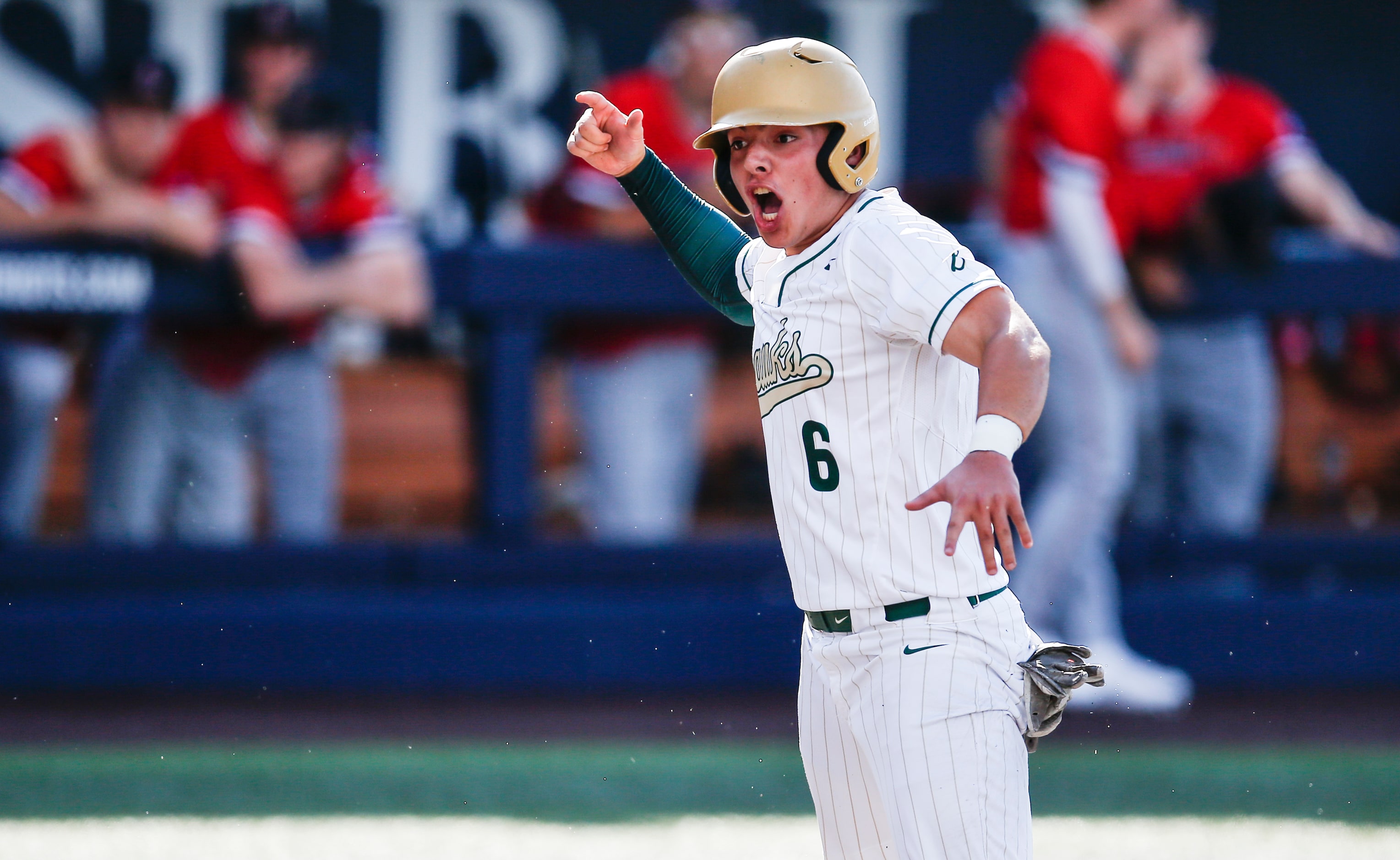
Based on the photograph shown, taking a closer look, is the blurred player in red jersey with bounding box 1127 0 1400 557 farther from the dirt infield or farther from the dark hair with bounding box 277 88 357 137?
the dark hair with bounding box 277 88 357 137

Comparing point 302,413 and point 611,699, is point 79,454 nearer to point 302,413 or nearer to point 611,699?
point 302,413

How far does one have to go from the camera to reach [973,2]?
23.0 ft

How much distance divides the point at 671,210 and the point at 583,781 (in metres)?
1.85

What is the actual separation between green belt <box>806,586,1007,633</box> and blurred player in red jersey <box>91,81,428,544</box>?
288 centimetres

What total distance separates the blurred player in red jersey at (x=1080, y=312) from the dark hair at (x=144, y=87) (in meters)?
2.72

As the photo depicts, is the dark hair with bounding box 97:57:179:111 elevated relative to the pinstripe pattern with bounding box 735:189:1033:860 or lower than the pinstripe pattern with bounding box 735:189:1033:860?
elevated

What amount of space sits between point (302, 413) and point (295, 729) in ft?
3.32

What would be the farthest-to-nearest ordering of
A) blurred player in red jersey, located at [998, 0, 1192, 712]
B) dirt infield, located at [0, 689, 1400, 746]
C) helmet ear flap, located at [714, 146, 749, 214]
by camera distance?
1. blurred player in red jersey, located at [998, 0, 1192, 712]
2. dirt infield, located at [0, 689, 1400, 746]
3. helmet ear flap, located at [714, 146, 749, 214]

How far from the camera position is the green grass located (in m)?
3.74

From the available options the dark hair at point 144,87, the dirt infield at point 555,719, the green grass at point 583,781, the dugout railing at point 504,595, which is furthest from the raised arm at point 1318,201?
the dark hair at point 144,87

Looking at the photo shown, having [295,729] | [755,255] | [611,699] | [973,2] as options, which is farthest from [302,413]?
[973,2]

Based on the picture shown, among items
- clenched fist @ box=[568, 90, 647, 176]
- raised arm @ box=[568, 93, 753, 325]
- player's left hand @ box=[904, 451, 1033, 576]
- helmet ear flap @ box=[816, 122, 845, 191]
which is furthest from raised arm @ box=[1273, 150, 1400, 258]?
player's left hand @ box=[904, 451, 1033, 576]

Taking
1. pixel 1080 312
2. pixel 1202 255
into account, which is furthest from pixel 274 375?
pixel 1202 255

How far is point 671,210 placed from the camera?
2.71 m
